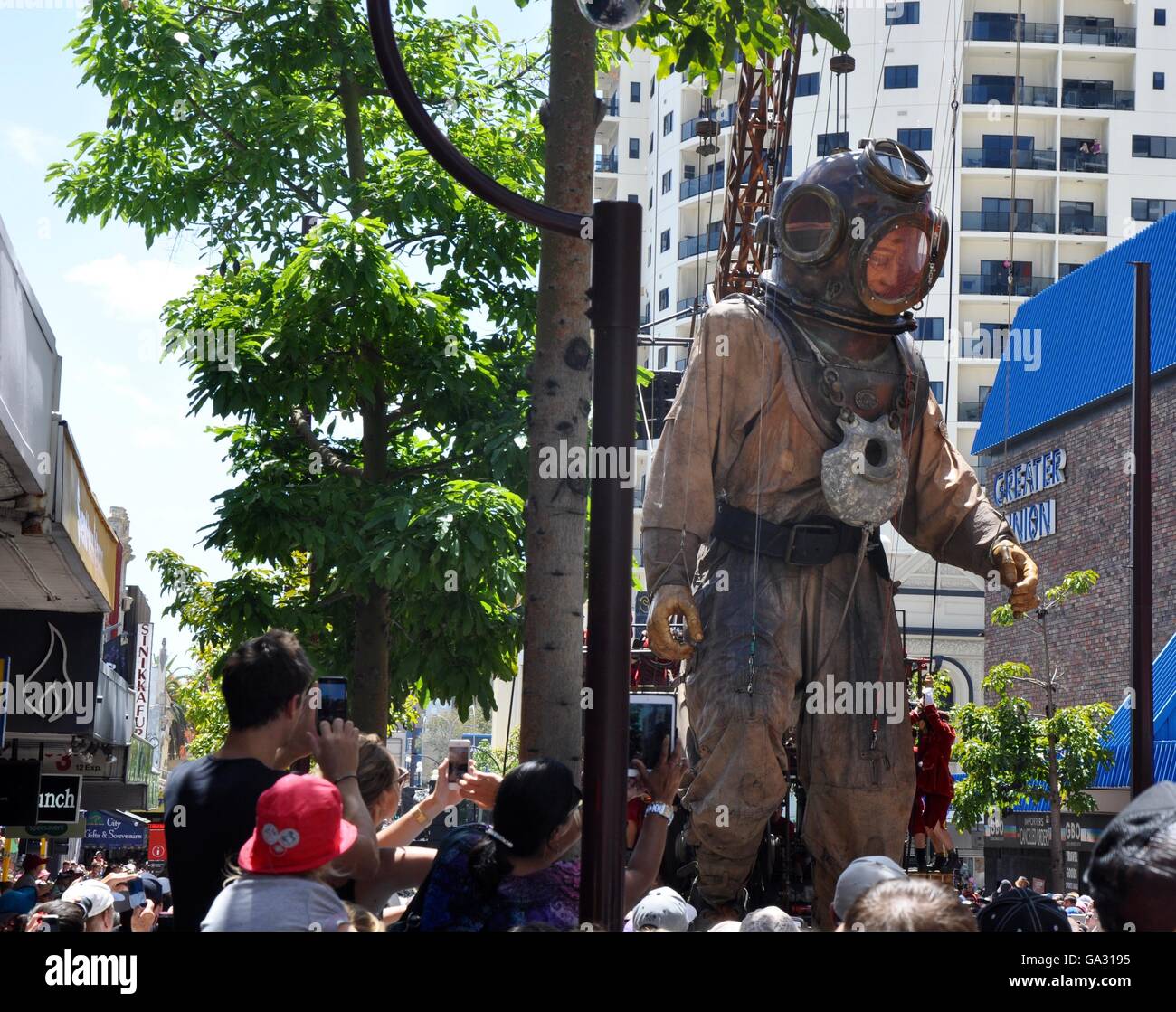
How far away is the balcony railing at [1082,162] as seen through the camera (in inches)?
2346

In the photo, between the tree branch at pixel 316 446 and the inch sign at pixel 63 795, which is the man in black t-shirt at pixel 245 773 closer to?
the tree branch at pixel 316 446

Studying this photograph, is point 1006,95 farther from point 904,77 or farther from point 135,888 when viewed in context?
point 135,888

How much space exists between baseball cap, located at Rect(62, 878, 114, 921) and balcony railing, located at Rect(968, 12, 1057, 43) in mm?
55890

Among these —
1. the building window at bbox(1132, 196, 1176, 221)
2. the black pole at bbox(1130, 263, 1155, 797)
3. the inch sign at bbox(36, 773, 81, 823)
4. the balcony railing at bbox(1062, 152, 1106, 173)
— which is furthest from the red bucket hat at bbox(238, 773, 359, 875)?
the building window at bbox(1132, 196, 1176, 221)

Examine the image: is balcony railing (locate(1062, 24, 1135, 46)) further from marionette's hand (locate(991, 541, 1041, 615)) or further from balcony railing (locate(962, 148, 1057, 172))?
marionette's hand (locate(991, 541, 1041, 615))

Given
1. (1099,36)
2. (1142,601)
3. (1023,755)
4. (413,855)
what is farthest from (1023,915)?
(1099,36)

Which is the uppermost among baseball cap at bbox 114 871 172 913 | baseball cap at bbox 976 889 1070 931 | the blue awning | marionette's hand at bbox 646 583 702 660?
the blue awning

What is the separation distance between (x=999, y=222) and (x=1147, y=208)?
18.9ft

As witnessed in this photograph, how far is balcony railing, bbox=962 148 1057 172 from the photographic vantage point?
5925cm

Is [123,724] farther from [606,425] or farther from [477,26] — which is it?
[606,425]

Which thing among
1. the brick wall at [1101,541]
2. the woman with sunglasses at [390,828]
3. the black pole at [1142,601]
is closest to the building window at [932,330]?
the brick wall at [1101,541]

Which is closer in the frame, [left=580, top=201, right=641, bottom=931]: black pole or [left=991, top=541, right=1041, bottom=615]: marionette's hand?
[left=580, top=201, right=641, bottom=931]: black pole

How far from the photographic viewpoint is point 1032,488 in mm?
34625
